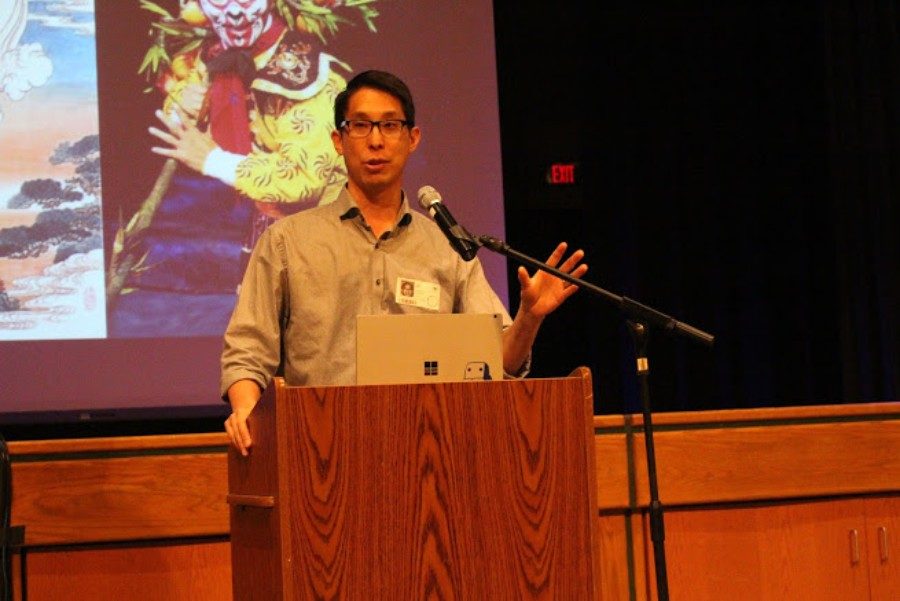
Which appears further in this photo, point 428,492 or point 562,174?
point 562,174

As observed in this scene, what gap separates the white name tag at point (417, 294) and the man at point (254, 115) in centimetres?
188

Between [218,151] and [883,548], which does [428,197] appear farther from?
[218,151]

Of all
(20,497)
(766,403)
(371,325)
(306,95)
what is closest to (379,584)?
(371,325)

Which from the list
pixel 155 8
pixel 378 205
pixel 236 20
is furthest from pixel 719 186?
pixel 378 205

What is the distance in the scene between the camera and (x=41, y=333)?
4223 millimetres

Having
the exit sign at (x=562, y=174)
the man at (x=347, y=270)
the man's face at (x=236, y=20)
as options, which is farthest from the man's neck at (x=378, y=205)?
the exit sign at (x=562, y=174)

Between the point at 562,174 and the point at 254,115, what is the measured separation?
5.34 feet

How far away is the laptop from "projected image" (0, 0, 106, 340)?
2.41 metres

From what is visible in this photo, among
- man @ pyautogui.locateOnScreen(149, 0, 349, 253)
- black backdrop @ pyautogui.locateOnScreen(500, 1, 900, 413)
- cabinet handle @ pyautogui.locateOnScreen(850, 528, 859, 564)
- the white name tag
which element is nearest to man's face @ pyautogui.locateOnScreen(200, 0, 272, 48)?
man @ pyautogui.locateOnScreen(149, 0, 349, 253)

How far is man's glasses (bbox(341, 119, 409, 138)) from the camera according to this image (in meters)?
2.69

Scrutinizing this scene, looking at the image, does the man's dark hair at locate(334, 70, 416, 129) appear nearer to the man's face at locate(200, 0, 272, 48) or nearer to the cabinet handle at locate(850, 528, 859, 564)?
the cabinet handle at locate(850, 528, 859, 564)

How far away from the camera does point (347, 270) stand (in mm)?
2783

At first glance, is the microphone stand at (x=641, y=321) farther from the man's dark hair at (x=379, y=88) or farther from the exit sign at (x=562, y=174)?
the exit sign at (x=562, y=174)

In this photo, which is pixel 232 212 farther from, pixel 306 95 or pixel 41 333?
pixel 41 333
